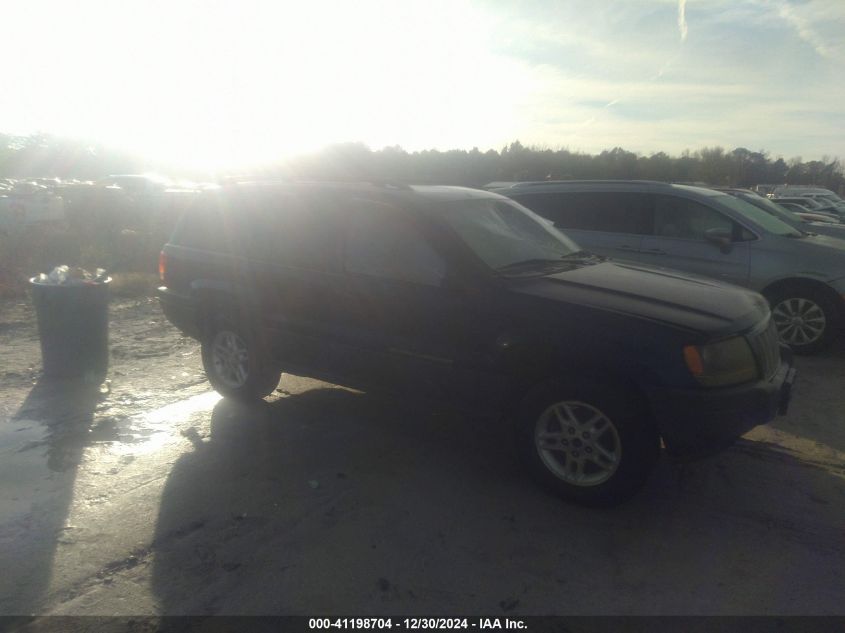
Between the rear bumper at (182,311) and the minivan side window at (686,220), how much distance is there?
5.50 m

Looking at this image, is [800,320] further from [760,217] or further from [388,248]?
[388,248]

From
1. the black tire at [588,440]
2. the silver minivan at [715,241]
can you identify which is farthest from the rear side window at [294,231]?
the silver minivan at [715,241]

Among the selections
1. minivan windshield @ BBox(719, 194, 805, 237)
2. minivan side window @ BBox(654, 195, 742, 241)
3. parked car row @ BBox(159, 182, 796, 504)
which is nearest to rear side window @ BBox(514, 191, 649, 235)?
minivan side window @ BBox(654, 195, 742, 241)

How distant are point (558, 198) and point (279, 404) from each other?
4.91 meters

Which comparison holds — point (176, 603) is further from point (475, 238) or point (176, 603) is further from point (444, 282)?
point (475, 238)

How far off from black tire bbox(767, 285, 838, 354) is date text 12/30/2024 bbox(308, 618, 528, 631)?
238 inches

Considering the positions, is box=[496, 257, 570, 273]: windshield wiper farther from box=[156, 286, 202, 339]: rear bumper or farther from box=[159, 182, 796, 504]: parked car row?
box=[156, 286, 202, 339]: rear bumper

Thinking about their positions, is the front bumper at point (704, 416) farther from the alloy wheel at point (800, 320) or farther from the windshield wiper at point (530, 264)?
the alloy wheel at point (800, 320)

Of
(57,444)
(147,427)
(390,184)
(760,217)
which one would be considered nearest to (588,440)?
(390,184)

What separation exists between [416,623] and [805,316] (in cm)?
662

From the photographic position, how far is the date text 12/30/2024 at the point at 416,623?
3.24 meters

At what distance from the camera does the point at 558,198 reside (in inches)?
373

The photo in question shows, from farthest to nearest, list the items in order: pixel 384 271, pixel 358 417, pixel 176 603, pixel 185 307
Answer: pixel 185 307, pixel 358 417, pixel 384 271, pixel 176 603

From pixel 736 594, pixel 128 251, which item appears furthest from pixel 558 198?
pixel 128 251
